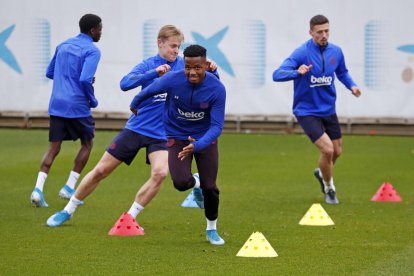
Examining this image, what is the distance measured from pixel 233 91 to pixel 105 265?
Answer: 16.1 metres

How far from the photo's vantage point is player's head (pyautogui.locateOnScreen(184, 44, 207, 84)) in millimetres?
10359

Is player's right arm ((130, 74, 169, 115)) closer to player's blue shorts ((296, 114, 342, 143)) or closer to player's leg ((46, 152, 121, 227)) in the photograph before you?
player's leg ((46, 152, 121, 227))

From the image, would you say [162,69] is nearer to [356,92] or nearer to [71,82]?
[71,82]

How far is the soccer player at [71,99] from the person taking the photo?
45.3 feet

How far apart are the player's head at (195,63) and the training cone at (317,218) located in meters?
2.69

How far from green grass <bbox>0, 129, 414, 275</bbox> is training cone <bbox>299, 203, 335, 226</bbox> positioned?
0.14m

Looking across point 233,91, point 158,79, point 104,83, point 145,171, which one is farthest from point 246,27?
point 158,79

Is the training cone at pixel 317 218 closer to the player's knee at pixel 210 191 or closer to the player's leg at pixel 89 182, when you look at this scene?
the player's knee at pixel 210 191

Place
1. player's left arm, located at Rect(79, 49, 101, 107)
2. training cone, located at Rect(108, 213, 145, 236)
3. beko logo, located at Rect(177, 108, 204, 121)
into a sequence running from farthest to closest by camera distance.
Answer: player's left arm, located at Rect(79, 49, 101, 107), training cone, located at Rect(108, 213, 145, 236), beko logo, located at Rect(177, 108, 204, 121)

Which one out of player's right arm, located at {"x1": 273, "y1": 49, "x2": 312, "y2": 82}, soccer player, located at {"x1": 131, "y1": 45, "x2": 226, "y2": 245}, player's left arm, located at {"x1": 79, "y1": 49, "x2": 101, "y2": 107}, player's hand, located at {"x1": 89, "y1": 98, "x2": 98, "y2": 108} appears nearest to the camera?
soccer player, located at {"x1": 131, "y1": 45, "x2": 226, "y2": 245}

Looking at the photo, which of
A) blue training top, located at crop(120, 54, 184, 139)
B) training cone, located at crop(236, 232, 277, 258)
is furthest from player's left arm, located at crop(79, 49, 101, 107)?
training cone, located at crop(236, 232, 277, 258)

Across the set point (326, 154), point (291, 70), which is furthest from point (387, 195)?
point (291, 70)

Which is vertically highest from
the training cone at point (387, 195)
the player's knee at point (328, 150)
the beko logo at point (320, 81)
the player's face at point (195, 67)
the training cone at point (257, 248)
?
the player's face at point (195, 67)

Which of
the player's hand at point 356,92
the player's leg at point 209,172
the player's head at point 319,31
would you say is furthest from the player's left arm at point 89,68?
the player's hand at point 356,92
